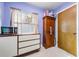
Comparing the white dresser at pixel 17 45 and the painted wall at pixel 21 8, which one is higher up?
the painted wall at pixel 21 8

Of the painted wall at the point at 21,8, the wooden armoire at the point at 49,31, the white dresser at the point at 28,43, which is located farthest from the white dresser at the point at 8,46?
the wooden armoire at the point at 49,31

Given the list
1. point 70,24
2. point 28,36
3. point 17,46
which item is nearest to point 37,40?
point 28,36

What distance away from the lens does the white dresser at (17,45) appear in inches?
81.3

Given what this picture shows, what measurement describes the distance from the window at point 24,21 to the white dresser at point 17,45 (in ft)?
1.93

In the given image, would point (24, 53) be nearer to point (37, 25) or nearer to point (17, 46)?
point (17, 46)

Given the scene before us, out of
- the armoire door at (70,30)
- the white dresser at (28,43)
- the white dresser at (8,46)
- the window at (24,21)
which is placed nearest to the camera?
the white dresser at (8,46)

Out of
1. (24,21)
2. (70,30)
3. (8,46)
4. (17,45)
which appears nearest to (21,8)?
(24,21)

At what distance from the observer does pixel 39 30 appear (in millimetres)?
3984

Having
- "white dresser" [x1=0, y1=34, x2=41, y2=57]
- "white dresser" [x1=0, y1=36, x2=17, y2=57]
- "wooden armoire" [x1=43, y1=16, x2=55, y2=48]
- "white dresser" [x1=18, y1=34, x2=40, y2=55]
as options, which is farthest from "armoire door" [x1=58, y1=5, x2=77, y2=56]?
"white dresser" [x1=0, y1=36, x2=17, y2=57]

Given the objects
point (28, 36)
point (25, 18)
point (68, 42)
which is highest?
point (25, 18)

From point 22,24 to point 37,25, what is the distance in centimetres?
76

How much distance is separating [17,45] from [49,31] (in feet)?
5.83

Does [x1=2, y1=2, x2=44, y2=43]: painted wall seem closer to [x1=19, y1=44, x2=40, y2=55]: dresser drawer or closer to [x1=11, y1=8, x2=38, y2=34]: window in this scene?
[x1=11, y1=8, x2=38, y2=34]: window

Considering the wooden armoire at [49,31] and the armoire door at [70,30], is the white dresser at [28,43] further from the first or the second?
the armoire door at [70,30]
